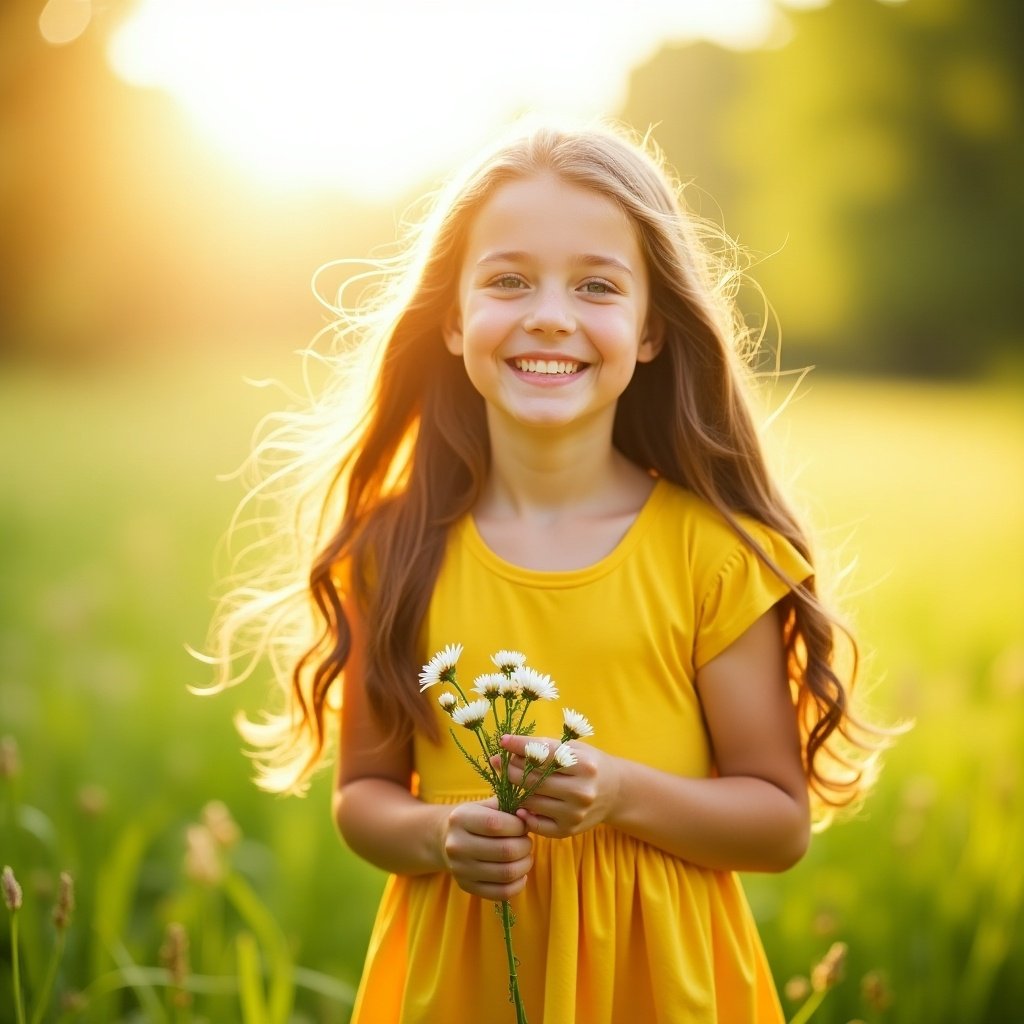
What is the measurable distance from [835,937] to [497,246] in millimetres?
1891

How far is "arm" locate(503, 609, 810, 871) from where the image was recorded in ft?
5.94

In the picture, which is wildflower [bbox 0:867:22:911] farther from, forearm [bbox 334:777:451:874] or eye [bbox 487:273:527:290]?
eye [bbox 487:273:527:290]

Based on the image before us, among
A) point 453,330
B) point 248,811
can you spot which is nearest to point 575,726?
point 453,330

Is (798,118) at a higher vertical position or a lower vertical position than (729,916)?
higher

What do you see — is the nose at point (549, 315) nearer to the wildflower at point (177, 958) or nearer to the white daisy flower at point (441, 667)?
the white daisy flower at point (441, 667)

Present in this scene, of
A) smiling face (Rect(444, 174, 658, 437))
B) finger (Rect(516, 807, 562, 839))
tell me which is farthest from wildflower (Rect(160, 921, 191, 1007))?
smiling face (Rect(444, 174, 658, 437))

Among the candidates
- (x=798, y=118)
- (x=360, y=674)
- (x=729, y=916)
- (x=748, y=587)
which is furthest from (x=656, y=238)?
(x=798, y=118)

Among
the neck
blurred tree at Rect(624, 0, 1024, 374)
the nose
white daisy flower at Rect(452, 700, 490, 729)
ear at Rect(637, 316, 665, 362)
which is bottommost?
white daisy flower at Rect(452, 700, 490, 729)

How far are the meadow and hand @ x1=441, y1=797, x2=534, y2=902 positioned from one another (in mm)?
300

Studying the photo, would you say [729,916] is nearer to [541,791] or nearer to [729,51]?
[541,791]

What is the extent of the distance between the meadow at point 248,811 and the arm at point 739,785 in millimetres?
311

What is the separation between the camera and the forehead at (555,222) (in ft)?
6.15

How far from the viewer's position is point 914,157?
918 inches

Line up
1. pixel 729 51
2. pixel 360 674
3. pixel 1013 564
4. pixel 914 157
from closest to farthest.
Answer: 1. pixel 360 674
2. pixel 1013 564
3. pixel 914 157
4. pixel 729 51
